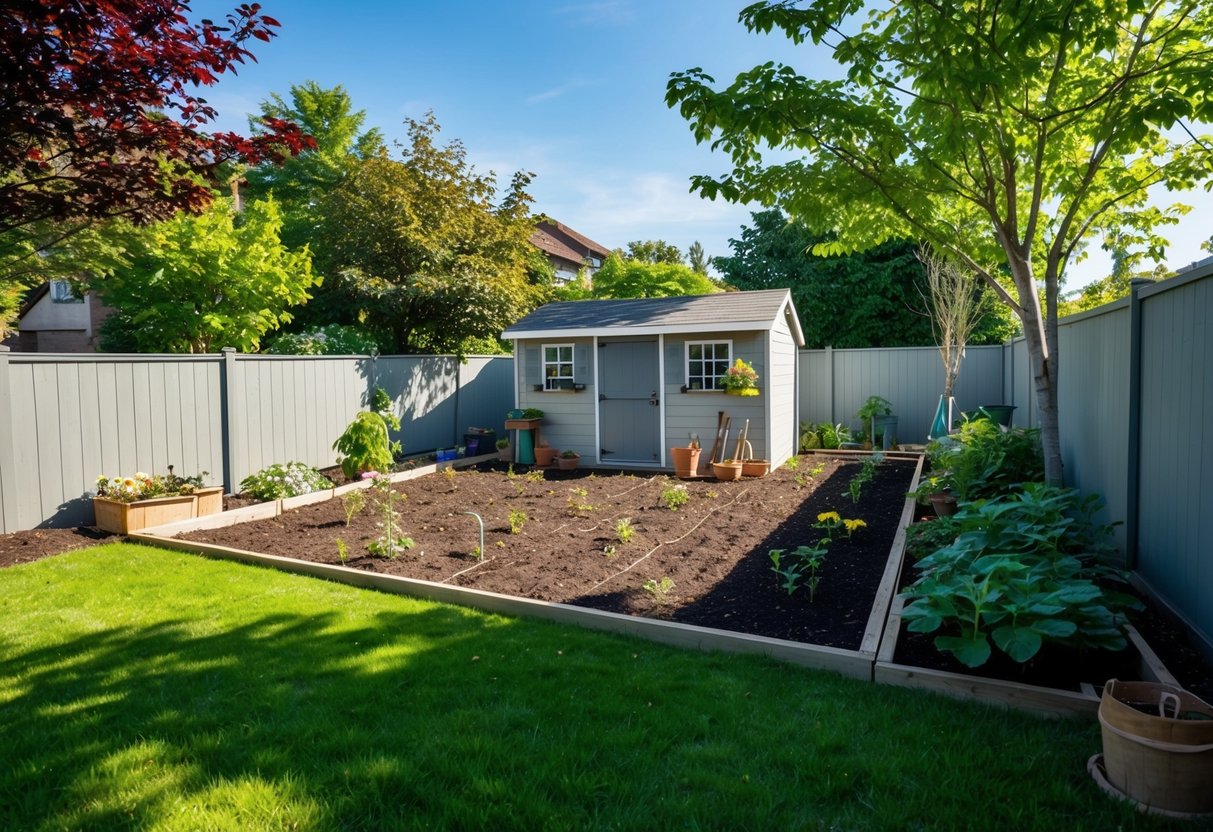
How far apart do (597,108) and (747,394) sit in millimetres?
4880

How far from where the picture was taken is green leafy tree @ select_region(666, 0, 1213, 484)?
→ 13.1 feet

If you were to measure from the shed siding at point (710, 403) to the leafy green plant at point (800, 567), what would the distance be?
444cm

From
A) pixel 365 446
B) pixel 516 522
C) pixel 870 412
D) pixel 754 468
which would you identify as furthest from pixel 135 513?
pixel 870 412

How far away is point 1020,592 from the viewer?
312 centimetres

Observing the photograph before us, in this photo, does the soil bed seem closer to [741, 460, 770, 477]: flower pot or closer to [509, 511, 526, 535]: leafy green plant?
[509, 511, 526, 535]: leafy green plant

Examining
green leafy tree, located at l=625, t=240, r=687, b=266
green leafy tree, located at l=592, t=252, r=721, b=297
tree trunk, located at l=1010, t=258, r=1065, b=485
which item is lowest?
tree trunk, located at l=1010, t=258, r=1065, b=485

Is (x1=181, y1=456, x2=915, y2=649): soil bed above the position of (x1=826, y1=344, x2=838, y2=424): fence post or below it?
below

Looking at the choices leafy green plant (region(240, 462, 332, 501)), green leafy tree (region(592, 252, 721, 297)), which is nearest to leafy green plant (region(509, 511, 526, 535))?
leafy green plant (region(240, 462, 332, 501))

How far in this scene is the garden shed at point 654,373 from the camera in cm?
1009

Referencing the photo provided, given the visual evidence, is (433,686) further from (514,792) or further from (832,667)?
(832,667)

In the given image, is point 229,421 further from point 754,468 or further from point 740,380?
point 754,468

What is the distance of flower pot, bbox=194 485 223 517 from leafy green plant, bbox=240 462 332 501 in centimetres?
62

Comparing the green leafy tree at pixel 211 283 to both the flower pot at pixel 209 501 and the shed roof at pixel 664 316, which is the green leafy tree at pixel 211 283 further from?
the flower pot at pixel 209 501

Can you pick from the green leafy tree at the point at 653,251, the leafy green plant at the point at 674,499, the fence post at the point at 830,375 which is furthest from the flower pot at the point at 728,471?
the green leafy tree at the point at 653,251
